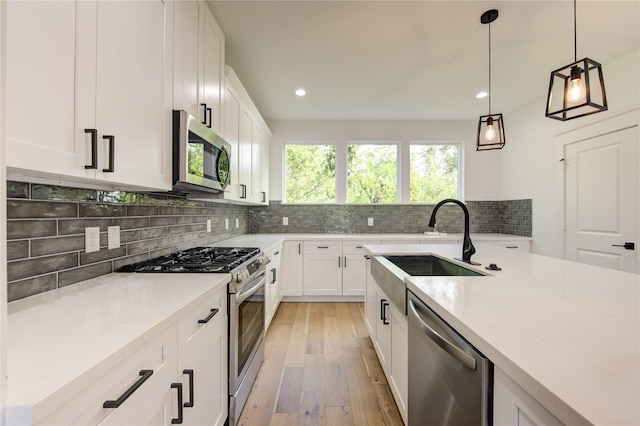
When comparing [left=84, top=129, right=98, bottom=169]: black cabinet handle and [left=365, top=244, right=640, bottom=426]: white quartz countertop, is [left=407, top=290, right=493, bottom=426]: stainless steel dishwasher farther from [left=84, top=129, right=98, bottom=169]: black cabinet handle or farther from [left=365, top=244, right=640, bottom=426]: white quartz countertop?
[left=84, top=129, right=98, bottom=169]: black cabinet handle

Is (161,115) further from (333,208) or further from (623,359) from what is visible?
(333,208)

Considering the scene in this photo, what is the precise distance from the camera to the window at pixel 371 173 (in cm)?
403

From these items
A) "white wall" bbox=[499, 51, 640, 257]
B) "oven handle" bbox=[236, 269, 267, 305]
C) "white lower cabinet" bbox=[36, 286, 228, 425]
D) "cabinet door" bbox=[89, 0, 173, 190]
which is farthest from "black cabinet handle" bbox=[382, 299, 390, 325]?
"white wall" bbox=[499, 51, 640, 257]

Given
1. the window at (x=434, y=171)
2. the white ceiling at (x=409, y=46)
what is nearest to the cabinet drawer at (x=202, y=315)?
the white ceiling at (x=409, y=46)

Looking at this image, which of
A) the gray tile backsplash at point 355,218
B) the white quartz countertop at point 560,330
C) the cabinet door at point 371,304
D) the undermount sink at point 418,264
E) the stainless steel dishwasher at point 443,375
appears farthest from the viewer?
the gray tile backsplash at point 355,218

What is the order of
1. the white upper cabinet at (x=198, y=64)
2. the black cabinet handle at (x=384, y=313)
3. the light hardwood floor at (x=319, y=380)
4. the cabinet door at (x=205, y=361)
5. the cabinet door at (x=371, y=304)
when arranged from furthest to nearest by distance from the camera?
the cabinet door at (x=371, y=304) < the black cabinet handle at (x=384, y=313) < the light hardwood floor at (x=319, y=380) < the white upper cabinet at (x=198, y=64) < the cabinet door at (x=205, y=361)

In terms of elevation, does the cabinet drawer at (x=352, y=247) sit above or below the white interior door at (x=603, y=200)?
below

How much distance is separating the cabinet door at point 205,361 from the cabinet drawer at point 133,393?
0.07 metres

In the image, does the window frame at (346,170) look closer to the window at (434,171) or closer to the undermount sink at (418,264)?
the window at (434,171)

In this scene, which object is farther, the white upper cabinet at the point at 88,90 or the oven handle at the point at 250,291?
the oven handle at the point at 250,291

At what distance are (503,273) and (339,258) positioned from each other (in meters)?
2.26

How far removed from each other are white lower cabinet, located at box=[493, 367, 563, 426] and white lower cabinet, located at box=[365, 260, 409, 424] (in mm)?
670

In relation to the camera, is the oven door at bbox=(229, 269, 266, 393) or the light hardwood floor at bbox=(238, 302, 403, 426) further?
the light hardwood floor at bbox=(238, 302, 403, 426)

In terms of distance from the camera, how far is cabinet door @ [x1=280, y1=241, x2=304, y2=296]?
3426mm
